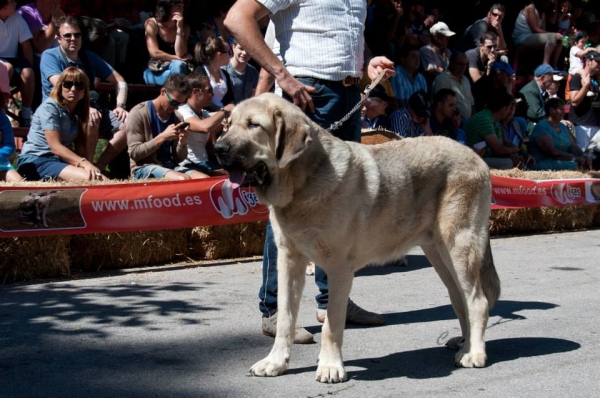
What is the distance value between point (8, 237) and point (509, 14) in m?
14.4

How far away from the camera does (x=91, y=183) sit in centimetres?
802

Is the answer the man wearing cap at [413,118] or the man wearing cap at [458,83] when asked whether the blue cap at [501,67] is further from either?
the man wearing cap at [413,118]

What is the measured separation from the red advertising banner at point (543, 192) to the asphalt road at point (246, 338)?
2.55 metres

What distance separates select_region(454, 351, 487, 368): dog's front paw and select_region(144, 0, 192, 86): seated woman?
7.19 metres

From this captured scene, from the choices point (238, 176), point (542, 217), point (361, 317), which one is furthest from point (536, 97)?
point (238, 176)

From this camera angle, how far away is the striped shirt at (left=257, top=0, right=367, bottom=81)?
5.43 m

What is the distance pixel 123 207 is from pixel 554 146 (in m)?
9.22

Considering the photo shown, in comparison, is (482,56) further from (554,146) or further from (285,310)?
(285,310)

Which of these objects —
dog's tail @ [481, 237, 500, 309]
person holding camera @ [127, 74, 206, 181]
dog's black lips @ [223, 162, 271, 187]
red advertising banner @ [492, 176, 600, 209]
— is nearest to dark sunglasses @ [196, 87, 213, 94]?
person holding camera @ [127, 74, 206, 181]

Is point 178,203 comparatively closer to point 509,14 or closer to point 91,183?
point 91,183

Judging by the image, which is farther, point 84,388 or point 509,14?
point 509,14

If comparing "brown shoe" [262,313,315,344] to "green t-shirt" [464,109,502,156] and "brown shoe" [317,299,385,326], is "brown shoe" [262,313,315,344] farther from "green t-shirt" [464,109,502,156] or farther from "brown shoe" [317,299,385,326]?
"green t-shirt" [464,109,502,156]

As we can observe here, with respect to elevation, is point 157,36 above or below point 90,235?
above

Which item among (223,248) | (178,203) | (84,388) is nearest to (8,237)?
(178,203)
